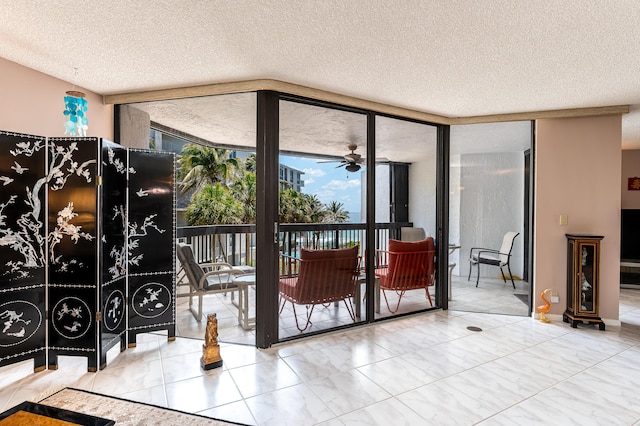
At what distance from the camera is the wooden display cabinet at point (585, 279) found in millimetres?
3715

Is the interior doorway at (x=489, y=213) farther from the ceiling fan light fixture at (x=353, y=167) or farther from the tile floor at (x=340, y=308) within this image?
the ceiling fan light fixture at (x=353, y=167)

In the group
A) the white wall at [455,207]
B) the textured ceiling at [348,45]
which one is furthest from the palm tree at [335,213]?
the white wall at [455,207]

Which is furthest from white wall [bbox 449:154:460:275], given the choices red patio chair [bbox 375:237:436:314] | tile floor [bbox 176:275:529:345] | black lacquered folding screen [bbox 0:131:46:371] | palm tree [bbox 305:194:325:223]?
black lacquered folding screen [bbox 0:131:46:371]

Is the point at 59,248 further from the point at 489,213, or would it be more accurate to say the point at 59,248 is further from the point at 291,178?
the point at 489,213

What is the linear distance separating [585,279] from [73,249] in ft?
17.0

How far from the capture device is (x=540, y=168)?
404 centimetres

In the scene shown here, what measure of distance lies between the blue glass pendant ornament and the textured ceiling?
0.25 meters

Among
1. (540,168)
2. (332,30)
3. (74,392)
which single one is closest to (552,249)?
(540,168)

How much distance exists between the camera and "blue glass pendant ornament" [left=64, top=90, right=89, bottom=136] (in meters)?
2.80

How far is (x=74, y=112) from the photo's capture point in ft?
9.24

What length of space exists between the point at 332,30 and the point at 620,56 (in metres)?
2.25

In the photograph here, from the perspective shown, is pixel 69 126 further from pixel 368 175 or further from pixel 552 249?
pixel 552 249

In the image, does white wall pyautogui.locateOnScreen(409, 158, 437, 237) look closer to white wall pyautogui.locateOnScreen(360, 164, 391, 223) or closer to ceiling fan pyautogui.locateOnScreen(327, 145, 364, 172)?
white wall pyautogui.locateOnScreen(360, 164, 391, 223)

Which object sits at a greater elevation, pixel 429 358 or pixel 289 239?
pixel 289 239
